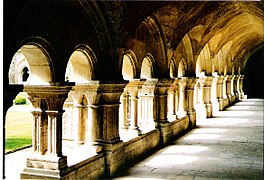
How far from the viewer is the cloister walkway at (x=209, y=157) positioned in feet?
21.4

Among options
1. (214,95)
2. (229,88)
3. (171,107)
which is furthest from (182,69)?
(229,88)

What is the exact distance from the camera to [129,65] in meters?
8.20

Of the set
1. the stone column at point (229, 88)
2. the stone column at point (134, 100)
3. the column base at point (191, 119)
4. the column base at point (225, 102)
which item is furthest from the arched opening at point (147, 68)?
the stone column at point (229, 88)

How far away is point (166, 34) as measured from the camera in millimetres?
9484

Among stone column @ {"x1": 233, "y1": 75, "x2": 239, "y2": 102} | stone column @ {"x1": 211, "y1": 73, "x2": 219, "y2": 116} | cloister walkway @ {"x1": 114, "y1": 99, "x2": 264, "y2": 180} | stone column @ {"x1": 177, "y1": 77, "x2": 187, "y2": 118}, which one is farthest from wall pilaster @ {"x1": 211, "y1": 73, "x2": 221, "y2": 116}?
stone column @ {"x1": 233, "y1": 75, "x2": 239, "y2": 102}

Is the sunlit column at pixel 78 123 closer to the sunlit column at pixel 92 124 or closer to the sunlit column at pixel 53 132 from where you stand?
the sunlit column at pixel 92 124

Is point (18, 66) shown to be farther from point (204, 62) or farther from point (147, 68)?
point (204, 62)

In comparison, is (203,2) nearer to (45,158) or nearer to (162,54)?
(162,54)

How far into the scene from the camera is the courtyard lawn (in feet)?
30.9

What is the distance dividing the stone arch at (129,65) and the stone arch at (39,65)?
294 centimetres

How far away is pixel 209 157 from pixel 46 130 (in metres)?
3.92

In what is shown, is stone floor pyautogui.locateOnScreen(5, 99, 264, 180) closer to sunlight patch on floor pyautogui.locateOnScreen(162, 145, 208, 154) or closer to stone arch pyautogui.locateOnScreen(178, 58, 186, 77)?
sunlight patch on floor pyautogui.locateOnScreen(162, 145, 208, 154)

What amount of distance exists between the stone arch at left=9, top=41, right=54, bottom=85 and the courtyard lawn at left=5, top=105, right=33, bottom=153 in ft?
11.7

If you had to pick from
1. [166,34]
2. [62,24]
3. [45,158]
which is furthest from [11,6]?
[166,34]
